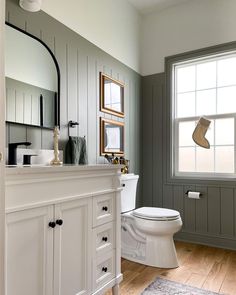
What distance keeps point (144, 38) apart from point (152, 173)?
174 centimetres

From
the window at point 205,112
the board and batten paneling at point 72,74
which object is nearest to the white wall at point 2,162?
the board and batten paneling at point 72,74

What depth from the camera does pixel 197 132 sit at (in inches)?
112

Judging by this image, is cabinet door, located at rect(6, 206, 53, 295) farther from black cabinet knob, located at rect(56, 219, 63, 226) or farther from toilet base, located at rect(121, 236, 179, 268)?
toilet base, located at rect(121, 236, 179, 268)

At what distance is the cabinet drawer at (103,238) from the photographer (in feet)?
4.97

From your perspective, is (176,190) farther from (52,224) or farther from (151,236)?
(52,224)

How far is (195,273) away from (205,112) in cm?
174

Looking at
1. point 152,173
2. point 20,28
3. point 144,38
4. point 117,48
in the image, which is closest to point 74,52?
point 20,28

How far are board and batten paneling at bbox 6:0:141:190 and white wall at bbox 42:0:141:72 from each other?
3.2 inches

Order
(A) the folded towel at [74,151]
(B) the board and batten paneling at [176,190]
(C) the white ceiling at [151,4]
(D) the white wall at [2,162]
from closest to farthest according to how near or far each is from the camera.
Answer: (D) the white wall at [2,162] → (A) the folded towel at [74,151] → (B) the board and batten paneling at [176,190] → (C) the white ceiling at [151,4]

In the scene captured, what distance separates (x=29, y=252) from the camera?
1119 mm

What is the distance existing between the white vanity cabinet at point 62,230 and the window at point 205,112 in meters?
1.57

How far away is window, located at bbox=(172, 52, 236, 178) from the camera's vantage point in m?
2.85

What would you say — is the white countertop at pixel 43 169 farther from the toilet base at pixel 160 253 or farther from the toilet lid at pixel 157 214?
the toilet base at pixel 160 253

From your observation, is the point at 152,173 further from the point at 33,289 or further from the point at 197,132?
the point at 33,289
